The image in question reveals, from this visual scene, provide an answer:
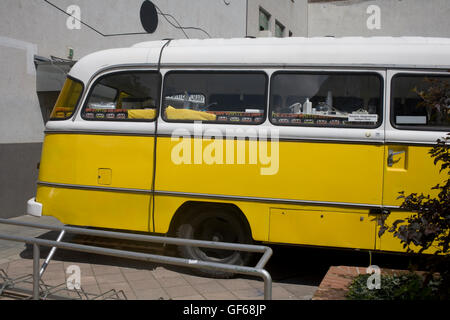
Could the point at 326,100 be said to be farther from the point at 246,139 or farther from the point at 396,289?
the point at 396,289

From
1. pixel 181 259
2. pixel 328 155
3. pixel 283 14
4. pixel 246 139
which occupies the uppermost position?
pixel 283 14

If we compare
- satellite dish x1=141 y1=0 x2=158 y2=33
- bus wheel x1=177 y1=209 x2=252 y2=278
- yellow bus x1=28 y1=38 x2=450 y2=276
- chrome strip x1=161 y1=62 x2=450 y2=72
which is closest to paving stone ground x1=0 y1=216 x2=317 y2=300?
bus wheel x1=177 y1=209 x2=252 y2=278

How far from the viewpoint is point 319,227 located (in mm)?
4957

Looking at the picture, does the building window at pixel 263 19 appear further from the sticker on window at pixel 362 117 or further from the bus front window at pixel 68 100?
the sticker on window at pixel 362 117

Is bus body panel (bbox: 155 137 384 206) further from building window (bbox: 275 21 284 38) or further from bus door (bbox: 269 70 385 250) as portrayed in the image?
building window (bbox: 275 21 284 38)

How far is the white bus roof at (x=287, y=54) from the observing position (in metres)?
4.85

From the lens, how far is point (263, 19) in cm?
1716

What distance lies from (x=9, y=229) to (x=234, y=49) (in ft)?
18.0

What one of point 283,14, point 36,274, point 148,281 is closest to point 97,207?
point 148,281

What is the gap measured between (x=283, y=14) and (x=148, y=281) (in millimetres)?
16076

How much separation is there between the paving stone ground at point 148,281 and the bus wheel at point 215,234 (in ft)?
0.79

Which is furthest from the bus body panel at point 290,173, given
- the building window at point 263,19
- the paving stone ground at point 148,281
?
the building window at point 263,19
